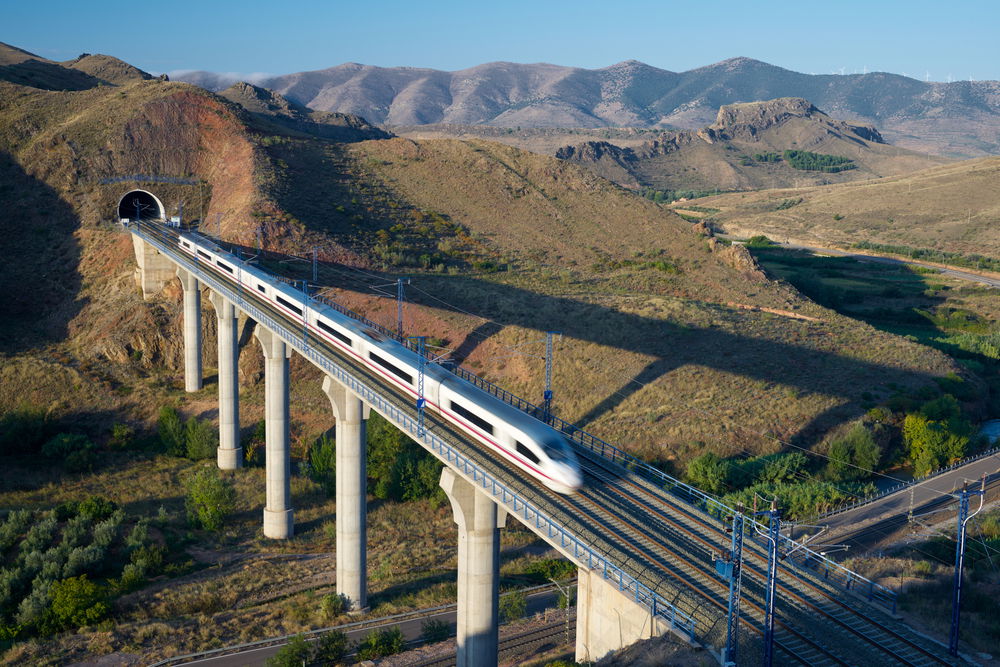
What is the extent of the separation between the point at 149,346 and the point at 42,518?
27.0m

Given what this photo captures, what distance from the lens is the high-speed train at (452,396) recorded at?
27.5 m

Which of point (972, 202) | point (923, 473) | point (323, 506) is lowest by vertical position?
point (323, 506)

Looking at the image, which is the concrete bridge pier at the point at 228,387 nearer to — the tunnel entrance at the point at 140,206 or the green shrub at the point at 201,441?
the green shrub at the point at 201,441

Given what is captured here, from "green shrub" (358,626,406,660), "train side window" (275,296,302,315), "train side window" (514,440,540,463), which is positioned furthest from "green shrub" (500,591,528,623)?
"train side window" (275,296,302,315)

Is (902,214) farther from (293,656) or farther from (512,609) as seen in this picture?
(293,656)

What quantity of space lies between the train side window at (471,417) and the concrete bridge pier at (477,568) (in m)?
2.97

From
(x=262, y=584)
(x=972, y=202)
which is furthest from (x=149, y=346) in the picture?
(x=972, y=202)

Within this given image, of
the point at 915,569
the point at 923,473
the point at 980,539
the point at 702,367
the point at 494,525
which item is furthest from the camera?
the point at 702,367

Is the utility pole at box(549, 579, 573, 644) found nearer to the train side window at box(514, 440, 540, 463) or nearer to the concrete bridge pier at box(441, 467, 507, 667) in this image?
the concrete bridge pier at box(441, 467, 507, 667)

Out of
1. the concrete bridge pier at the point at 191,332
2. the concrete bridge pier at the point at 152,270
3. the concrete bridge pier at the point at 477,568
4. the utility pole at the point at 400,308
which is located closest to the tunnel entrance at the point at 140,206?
the concrete bridge pier at the point at 152,270

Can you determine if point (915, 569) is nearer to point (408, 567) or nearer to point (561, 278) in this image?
point (408, 567)

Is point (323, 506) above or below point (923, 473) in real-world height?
below

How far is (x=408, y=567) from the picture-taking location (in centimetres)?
4100

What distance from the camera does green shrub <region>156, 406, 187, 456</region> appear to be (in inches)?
2275
